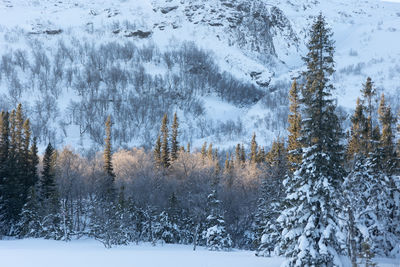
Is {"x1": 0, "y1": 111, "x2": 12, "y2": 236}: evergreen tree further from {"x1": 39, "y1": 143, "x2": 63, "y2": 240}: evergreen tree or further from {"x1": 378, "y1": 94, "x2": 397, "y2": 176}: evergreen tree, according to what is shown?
{"x1": 378, "y1": 94, "x2": 397, "y2": 176}: evergreen tree

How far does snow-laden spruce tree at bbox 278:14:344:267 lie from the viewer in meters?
17.7

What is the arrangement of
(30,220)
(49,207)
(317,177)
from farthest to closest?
(30,220) → (49,207) → (317,177)

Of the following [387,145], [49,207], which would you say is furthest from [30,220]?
[387,145]

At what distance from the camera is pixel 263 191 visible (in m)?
40.8

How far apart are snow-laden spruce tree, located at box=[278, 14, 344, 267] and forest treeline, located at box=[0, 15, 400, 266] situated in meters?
0.06

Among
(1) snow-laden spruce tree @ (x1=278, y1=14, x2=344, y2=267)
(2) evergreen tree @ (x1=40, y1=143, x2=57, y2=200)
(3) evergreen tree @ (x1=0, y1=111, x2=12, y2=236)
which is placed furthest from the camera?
(2) evergreen tree @ (x1=40, y1=143, x2=57, y2=200)

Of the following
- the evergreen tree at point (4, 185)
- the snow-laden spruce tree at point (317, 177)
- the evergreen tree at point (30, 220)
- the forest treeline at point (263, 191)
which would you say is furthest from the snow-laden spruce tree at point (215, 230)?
the evergreen tree at point (4, 185)

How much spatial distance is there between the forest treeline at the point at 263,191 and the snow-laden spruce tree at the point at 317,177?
0.18 ft

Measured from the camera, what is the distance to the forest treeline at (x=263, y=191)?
721 inches

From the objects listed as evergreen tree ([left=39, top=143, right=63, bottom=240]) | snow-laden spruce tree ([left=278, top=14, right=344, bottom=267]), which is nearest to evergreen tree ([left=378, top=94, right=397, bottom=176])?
snow-laden spruce tree ([left=278, top=14, right=344, bottom=267])

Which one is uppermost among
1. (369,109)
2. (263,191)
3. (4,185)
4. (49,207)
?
(369,109)

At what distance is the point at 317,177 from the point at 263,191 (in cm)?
2290

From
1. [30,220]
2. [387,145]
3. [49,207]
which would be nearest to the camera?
[387,145]

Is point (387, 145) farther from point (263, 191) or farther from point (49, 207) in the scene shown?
point (49, 207)
